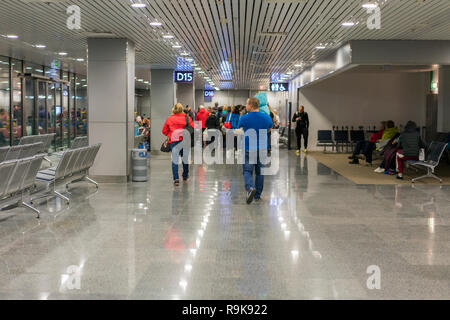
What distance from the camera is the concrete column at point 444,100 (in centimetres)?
1658

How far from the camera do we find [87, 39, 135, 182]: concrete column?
1224cm

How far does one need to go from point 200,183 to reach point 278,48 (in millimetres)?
5417

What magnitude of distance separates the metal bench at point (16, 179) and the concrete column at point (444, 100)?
13.1 m

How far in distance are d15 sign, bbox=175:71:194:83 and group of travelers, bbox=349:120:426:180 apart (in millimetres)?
7416

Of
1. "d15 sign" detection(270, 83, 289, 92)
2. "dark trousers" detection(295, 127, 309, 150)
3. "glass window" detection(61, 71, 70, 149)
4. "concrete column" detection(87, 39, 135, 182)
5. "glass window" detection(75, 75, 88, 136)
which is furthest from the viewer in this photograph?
"d15 sign" detection(270, 83, 289, 92)

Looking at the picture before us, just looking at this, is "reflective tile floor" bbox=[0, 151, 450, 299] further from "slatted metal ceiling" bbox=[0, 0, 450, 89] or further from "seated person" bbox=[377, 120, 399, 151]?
"seated person" bbox=[377, 120, 399, 151]

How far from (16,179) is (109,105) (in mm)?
5260

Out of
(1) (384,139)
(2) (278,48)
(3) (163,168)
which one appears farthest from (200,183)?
(1) (384,139)

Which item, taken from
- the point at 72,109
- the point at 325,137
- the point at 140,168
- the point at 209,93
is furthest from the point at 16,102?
the point at 209,93

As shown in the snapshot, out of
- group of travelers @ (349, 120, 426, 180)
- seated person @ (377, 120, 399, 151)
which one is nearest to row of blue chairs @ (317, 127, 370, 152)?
group of travelers @ (349, 120, 426, 180)

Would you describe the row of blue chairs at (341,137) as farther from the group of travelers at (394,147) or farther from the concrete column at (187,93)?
the concrete column at (187,93)

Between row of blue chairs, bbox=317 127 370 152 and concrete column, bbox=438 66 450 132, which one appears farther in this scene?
row of blue chairs, bbox=317 127 370 152

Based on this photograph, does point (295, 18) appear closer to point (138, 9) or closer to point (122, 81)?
point (138, 9)

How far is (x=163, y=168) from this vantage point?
1517 centimetres
